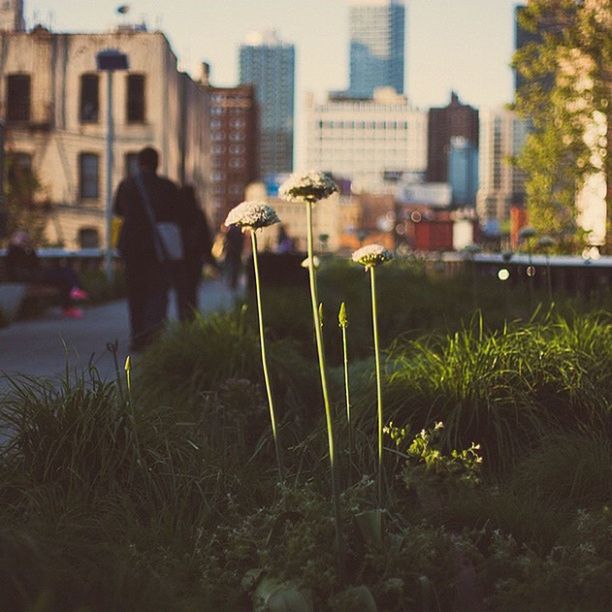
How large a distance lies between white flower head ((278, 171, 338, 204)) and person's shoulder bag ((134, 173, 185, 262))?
8.71 meters

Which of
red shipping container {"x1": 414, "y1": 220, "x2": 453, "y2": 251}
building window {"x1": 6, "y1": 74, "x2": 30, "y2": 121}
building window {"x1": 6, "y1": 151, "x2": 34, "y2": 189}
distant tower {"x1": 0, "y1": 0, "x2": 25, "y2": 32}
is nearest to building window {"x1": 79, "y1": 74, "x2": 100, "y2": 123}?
building window {"x1": 6, "y1": 74, "x2": 30, "y2": 121}

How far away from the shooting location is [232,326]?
823cm

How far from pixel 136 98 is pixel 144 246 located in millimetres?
48055

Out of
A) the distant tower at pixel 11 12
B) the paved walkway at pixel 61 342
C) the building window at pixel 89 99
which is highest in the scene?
the building window at pixel 89 99

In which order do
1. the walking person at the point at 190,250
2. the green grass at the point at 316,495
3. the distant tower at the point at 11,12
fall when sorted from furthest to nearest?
1. the distant tower at the point at 11,12
2. the walking person at the point at 190,250
3. the green grass at the point at 316,495

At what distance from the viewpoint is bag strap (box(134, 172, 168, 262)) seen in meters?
12.7

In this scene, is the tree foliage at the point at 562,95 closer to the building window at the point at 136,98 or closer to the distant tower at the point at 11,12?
the distant tower at the point at 11,12

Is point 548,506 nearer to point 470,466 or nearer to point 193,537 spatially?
point 470,466

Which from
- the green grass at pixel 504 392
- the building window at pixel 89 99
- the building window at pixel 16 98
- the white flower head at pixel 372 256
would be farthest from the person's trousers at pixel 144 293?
the building window at pixel 16 98

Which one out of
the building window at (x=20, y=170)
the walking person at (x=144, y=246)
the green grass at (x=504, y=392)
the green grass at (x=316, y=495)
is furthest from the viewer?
the building window at (x=20, y=170)

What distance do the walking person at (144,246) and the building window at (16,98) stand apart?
4836cm

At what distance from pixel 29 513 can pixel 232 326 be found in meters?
4.23

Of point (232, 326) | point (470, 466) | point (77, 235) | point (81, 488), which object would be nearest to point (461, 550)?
point (470, 466)

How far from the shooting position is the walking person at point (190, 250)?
13375 mm
